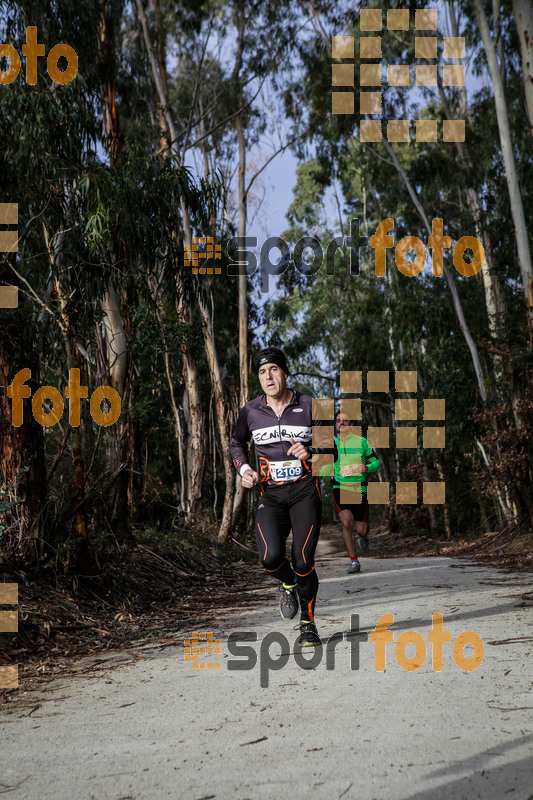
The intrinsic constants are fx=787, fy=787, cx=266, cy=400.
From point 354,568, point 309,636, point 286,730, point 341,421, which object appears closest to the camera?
point 286,730

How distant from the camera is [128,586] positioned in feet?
23.7

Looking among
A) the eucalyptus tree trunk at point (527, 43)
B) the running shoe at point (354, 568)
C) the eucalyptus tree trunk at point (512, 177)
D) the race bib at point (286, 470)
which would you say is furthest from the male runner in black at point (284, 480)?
the eucalyptus tree trunk at point (527, 43)

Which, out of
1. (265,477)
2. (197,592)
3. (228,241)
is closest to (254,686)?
(265,477)

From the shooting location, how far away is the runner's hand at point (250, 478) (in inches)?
202

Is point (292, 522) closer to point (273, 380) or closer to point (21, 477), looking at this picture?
point (273, 380)

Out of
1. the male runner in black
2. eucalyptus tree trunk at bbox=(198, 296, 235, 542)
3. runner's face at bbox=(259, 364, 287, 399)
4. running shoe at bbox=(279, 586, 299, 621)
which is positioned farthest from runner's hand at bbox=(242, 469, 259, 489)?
eucalyptus tree trunk at bbox=(198, 296, 235, 542)

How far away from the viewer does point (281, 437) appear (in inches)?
209

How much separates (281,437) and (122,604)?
7.90 ft

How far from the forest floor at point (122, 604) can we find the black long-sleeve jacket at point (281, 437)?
1.40 meters

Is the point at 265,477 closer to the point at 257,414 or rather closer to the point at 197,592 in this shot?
Result: the point at 257,414

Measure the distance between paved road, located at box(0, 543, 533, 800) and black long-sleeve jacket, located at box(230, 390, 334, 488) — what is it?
3.64 ft

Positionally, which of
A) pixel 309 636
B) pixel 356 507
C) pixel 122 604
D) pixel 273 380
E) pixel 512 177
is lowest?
pixel 122 604

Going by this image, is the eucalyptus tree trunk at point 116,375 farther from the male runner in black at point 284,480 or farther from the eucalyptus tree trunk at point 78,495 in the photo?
the male runner in black at point 284,480

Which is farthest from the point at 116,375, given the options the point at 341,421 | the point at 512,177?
the point at 512,177
